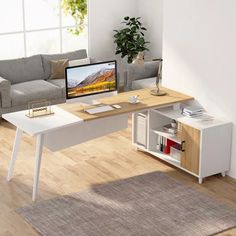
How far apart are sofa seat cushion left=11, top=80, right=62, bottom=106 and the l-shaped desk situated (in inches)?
69.7

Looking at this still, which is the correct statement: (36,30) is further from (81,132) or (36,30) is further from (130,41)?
(81,132)

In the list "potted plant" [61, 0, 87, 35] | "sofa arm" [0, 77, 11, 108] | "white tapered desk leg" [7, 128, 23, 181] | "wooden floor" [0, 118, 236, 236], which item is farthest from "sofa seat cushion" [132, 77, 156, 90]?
"white tapered desk leg" [7, 128, 23, 181]

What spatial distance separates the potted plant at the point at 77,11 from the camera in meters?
8.77

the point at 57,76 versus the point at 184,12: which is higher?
the point at 184,12

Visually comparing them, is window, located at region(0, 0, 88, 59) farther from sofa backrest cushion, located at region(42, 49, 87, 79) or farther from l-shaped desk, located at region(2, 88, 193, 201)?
l-shaped desk, located at region(2, 88, 193, 201)

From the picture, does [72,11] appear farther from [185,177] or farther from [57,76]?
[185,177]

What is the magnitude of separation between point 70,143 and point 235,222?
1672mm

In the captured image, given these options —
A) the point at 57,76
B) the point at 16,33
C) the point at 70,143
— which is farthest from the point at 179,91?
the point at 16,33

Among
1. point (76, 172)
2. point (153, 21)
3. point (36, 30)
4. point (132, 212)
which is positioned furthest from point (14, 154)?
point (153, 21)

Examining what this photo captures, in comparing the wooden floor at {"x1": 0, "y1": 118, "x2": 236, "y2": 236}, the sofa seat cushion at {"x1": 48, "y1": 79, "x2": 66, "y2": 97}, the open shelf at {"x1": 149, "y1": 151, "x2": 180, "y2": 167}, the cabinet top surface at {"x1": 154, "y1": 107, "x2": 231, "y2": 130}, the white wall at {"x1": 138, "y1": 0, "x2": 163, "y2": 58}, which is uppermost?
the white wall at {"x1": 138, "y1": 0, "x2": 163, "y2": 58}

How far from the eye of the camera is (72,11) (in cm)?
883

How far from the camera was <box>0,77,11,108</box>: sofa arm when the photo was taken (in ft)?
24.3

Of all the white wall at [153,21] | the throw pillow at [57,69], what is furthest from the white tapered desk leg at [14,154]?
the white wall at [153,21]

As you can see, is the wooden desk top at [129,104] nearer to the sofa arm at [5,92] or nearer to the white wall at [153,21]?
the sofa arm at [5,92]
